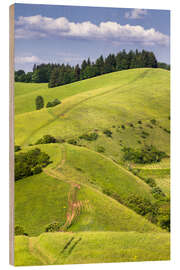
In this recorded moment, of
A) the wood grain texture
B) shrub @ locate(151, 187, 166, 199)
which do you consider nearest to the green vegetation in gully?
shrub @ locate(151, 187, 166, 199)

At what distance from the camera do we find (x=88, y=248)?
860 cm

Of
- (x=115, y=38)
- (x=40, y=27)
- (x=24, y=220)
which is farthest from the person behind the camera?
(x=115, y=38)

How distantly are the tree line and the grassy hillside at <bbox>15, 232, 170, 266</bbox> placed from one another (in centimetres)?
357

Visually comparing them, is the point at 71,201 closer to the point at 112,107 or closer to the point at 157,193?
the point at 157,193

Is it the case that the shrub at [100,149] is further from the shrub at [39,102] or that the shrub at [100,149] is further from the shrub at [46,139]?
the shrub at [39,102]

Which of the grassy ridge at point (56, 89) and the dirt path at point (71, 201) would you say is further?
the grassy ridge at point (56, 89)

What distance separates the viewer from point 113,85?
1000cm

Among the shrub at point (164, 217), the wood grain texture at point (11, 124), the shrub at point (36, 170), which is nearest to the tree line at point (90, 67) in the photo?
the wood grain texture at point (11, 124)

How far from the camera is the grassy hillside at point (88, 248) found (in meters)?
8.34

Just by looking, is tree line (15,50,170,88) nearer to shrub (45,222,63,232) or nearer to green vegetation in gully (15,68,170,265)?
green vegetation in gully (15,68,170,265)

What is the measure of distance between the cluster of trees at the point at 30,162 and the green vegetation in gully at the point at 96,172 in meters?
0.06

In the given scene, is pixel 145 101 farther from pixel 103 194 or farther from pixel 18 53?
pixel 18 53
